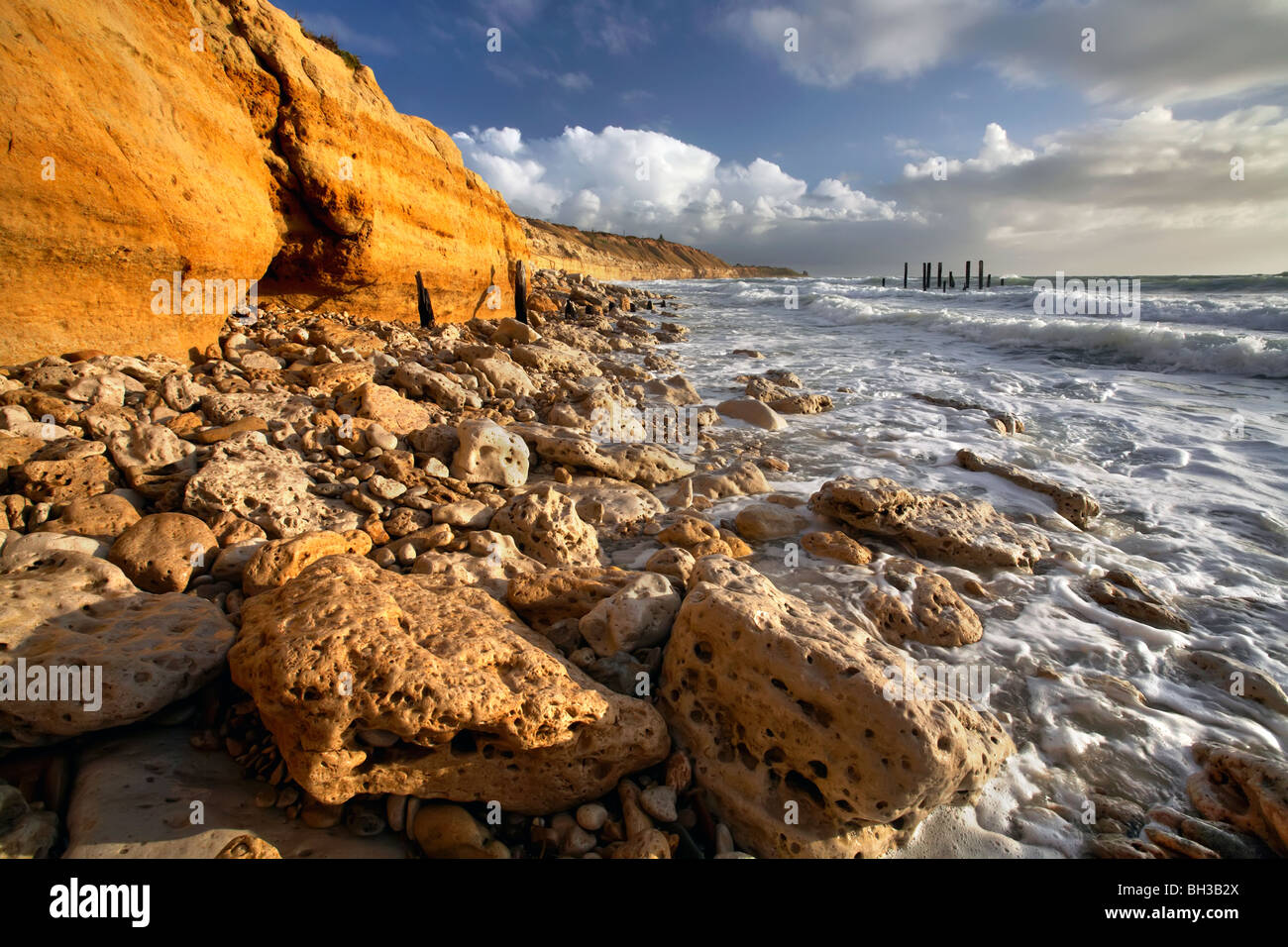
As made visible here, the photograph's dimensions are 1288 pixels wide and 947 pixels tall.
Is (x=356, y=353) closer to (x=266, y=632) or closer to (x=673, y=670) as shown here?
(x=266, y=632)

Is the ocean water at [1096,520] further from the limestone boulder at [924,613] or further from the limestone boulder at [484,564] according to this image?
the limestone boulder at [484,564]

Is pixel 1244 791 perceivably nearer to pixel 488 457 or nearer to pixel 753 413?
pixel 488 457

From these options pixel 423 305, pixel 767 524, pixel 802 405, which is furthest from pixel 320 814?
pixel 423 305

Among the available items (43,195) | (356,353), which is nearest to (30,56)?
(43,195)

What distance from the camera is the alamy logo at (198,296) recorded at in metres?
4.92

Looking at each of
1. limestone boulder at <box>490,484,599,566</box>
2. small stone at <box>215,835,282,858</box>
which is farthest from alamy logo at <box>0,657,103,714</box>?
limestone boulder at <box>490,484,599,566</box>

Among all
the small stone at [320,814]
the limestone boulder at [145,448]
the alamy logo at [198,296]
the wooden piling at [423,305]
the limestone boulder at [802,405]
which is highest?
the wooden piling at [423,305]

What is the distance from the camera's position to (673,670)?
7.72 ft

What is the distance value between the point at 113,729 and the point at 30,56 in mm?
4716

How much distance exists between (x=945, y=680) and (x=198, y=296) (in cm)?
692

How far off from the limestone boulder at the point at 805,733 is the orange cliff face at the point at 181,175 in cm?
528

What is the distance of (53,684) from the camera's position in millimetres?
1882

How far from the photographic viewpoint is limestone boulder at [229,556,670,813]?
1.79m

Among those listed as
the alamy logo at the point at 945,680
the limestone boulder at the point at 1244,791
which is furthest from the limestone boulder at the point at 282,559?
the limestone boulder at the point at 1244,791
